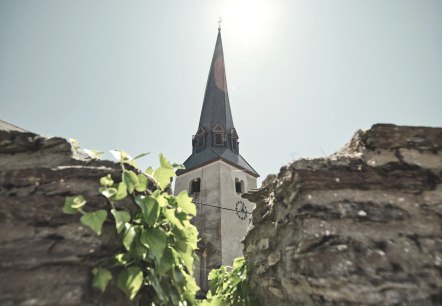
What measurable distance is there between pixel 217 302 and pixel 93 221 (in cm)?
179

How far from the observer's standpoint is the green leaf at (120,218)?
1376 millimetres

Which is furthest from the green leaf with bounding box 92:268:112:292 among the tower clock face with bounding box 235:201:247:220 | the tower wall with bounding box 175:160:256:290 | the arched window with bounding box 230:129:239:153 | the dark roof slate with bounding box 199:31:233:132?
the dark roof slate with bounding box 199:31:233:132

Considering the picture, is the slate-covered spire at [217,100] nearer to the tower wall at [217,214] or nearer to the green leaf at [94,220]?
the tower wall at [217,214]

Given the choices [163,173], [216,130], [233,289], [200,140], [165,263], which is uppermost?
[216,130]

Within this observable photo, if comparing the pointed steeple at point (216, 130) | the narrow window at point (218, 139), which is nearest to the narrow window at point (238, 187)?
the pointed steeple at point (216, 130)

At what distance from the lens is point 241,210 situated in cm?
1839

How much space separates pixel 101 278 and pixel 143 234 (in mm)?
287

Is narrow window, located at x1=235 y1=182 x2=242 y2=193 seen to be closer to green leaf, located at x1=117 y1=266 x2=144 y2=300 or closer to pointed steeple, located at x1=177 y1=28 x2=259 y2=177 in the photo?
pointed steeple, located at x1=177 y1=28 x2=259 y2=177

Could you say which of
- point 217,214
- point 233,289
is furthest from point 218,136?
point 233,289

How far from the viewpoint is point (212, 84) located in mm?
26922

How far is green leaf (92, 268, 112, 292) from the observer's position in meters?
1.28

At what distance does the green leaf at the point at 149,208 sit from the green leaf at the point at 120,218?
10 centimetres

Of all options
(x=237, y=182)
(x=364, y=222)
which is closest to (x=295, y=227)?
(x=364, y=222)

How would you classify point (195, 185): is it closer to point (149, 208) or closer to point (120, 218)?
point (149, 208)
